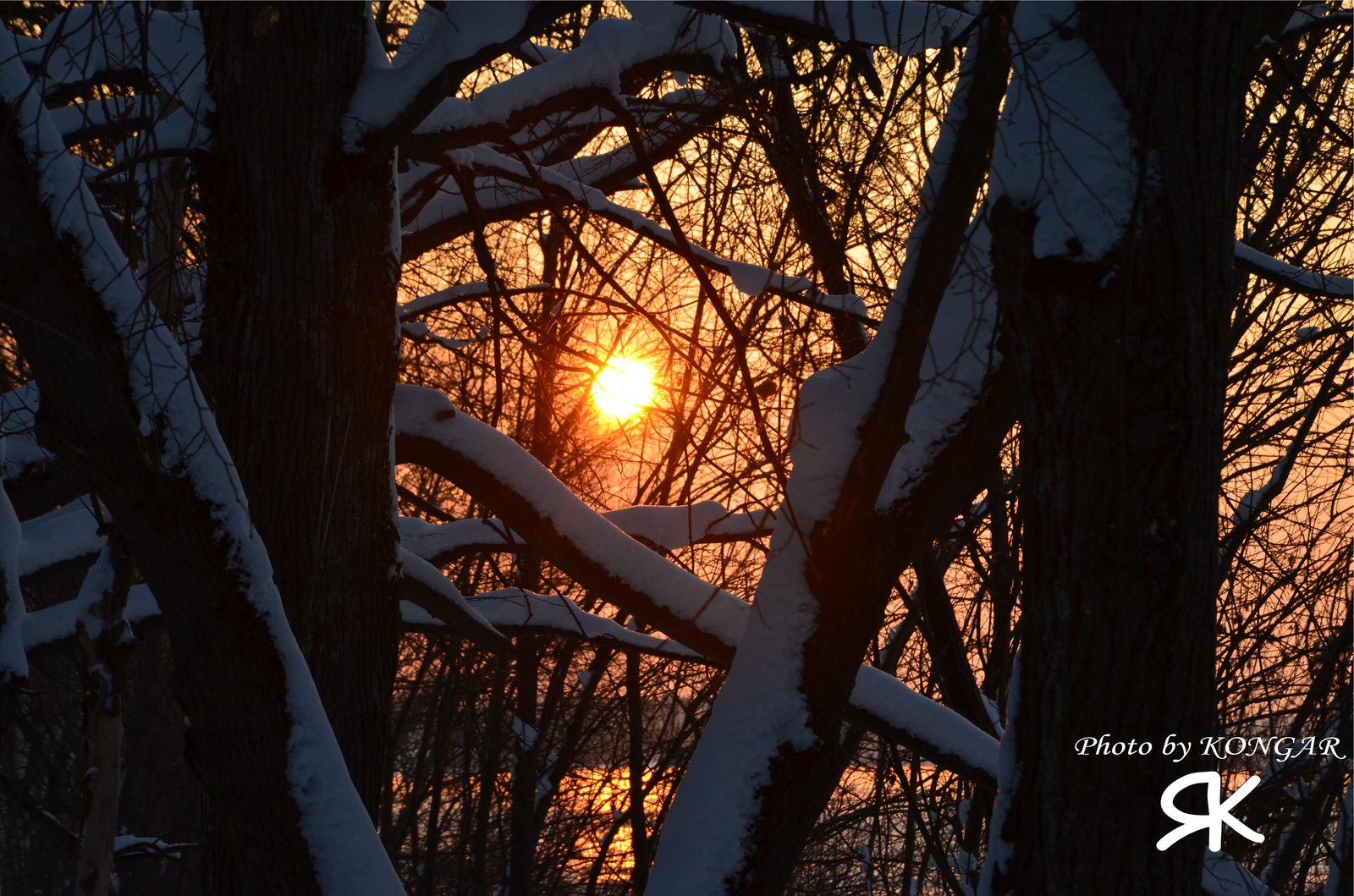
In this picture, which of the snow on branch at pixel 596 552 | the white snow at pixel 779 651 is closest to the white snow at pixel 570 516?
the snow on branch at pixel 596 552

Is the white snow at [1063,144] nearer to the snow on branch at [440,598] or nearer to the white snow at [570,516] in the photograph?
the white snow at [570,516]

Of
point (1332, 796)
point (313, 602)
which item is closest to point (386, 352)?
point (313, 602)

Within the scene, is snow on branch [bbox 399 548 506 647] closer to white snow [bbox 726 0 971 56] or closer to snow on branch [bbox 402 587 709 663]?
snow on branch [bbox 402 587 709 663]

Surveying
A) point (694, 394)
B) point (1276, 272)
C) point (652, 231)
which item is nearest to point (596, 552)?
point (694, 394)

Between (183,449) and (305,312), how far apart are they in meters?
0.81

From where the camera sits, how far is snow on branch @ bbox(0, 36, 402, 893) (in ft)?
7.05

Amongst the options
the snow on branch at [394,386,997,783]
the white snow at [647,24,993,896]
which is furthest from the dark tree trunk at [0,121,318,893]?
the snow on branch at [394,386,997,783]

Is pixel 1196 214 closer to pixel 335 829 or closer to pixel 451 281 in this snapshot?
pixel 335 829

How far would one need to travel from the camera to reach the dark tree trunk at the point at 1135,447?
202cm

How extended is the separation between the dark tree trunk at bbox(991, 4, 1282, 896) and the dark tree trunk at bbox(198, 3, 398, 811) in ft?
5.73

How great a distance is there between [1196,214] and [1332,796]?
7.22 m

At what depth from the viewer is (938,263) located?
2.55 m

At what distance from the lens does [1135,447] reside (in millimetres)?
2043

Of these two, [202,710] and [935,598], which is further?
[935,598]
